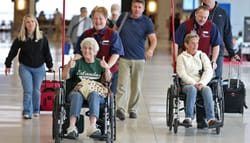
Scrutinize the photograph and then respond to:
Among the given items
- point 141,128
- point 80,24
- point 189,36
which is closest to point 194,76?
point 189,36

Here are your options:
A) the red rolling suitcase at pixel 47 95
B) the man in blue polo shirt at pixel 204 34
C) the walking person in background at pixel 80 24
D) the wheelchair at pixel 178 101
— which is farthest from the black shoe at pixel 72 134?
the walking person in background at pixel 80 24

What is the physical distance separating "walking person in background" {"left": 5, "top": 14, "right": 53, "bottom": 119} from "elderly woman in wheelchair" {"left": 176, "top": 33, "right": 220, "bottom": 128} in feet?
6.56

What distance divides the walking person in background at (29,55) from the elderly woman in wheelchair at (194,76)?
200 centimetres

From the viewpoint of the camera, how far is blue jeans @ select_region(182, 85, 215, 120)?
29.1 feet

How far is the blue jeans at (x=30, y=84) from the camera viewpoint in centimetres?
998

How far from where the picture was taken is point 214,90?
914 centimetres

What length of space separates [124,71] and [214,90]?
160cm

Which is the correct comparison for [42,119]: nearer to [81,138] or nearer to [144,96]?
[81,138]

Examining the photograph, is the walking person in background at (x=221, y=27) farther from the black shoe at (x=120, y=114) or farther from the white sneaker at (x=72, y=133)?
the white sneaker at (x=72, y=133)

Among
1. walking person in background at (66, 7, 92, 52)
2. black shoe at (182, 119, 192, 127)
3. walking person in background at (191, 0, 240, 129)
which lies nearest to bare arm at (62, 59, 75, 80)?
black shoe at (182, 119, 192, 127)

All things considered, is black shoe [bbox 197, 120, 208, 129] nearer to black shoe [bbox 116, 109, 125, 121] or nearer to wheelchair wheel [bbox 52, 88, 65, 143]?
black shoe [bbox 116, 109, 125, 121]

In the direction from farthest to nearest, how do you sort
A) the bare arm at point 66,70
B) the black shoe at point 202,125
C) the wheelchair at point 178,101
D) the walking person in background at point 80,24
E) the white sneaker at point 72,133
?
the walking person in background at point 80,24
the black shoe at point 202,125
the wheelchair at point 178,101
the bare arm at point 66,70
the white sneaker at point 72,133

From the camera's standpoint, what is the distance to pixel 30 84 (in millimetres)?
10016

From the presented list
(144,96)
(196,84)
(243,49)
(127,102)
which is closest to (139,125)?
(127,102)
